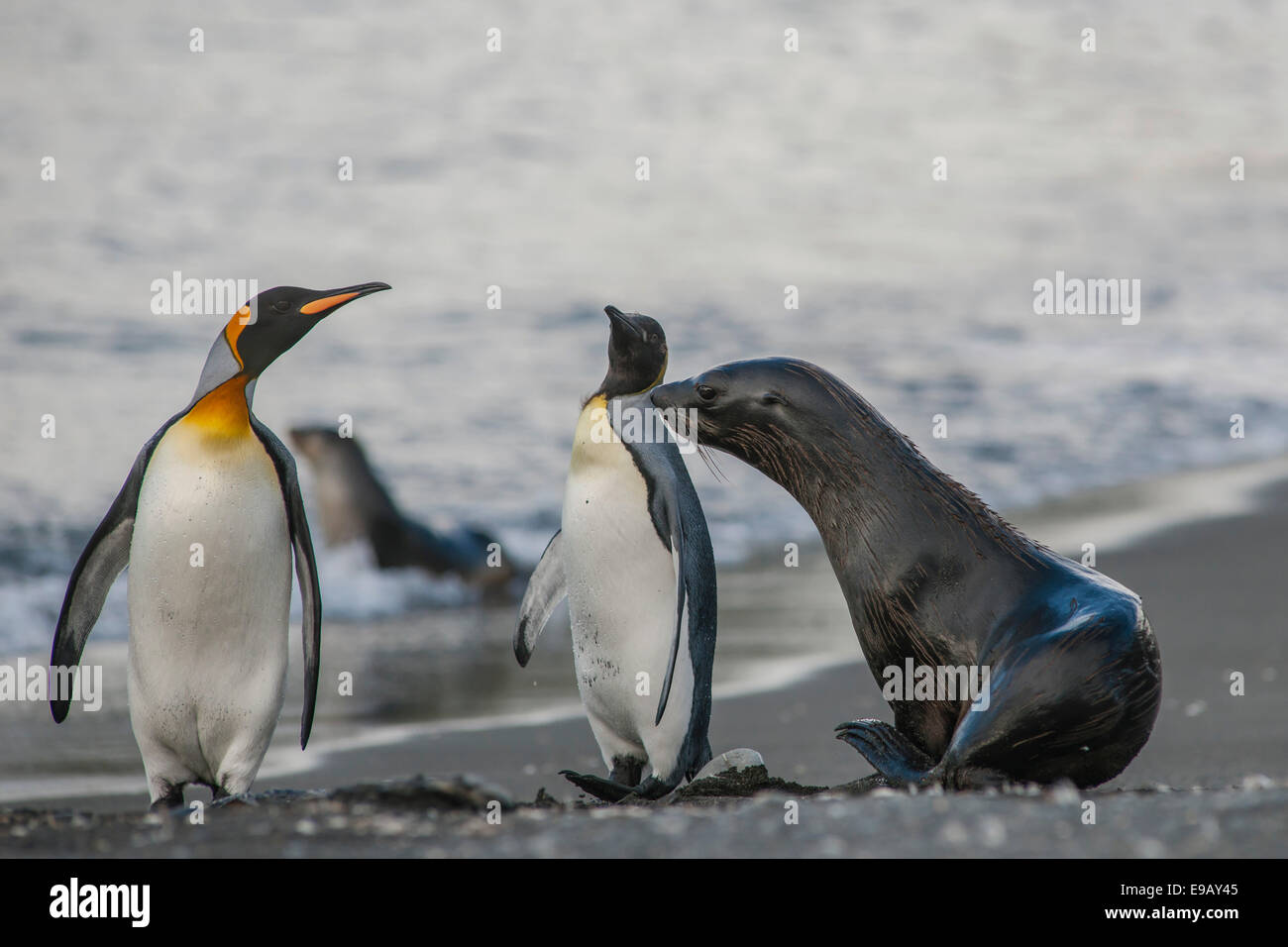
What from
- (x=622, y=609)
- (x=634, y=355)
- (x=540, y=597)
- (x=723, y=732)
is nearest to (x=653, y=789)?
(x=622, y=609)

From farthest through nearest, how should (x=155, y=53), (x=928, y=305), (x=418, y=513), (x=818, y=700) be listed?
1. (x=155, y=53)
2. (x=928, y=305)
3. (x=418, y=513)
4. (x=818, y=700)

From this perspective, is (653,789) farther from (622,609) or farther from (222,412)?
(222,412)

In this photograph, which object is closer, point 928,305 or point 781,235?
point 928,305

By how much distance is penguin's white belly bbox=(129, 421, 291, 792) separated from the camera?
446cm

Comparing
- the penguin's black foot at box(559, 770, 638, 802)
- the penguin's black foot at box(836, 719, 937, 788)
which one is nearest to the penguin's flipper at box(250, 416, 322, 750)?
the penguin's black foot at box(559, 770, 638, 802)

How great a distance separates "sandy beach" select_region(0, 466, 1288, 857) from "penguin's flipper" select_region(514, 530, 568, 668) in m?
0.54

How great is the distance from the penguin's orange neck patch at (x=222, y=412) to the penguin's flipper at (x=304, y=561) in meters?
0.09

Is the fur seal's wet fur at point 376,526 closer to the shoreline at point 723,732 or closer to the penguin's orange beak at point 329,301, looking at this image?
the shoreline at point 723,732

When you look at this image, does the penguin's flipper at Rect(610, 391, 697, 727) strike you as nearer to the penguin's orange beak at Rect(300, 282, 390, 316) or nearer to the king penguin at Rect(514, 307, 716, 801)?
the king penguin at Rect(514, 307, 716, 801)

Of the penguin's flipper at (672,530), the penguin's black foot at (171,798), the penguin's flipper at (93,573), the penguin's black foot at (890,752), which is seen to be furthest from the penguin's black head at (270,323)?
the penguin's black foot at (890,752)

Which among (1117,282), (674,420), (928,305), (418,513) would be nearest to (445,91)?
(928,305)
